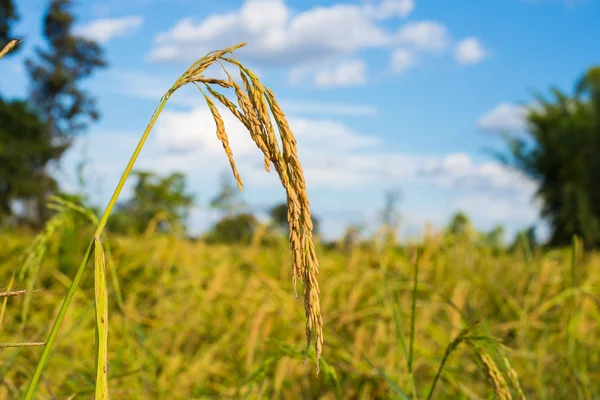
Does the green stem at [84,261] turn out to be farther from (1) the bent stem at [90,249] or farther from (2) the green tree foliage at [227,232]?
(2) the green tree foliage at [227,232]

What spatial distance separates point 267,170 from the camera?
0.53 metres

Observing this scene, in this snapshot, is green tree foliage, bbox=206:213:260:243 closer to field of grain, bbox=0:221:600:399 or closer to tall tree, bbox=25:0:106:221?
field of grain, bbox=0:221:600:399

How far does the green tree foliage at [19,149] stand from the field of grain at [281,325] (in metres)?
21.9

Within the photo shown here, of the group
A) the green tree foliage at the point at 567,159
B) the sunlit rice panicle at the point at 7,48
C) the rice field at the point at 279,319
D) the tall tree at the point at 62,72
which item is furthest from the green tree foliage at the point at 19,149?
the sunlit rice panicle at the point at 7,48

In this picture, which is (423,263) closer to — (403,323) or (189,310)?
(403,323)

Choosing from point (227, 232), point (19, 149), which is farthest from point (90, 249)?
point (19, 149)

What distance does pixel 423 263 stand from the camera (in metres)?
3.80

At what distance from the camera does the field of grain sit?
77.2 inches

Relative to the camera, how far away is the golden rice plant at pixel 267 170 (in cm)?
50

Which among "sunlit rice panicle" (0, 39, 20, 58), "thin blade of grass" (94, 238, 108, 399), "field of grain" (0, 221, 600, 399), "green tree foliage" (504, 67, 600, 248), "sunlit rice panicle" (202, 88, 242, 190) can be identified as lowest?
"field of grain" (0, 221, 600, 399)

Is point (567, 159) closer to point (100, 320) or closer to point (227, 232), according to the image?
point (227, 232)

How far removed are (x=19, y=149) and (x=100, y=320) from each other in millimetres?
26327

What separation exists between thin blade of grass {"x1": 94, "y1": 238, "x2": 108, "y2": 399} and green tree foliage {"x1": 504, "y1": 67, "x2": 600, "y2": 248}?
62.7ft

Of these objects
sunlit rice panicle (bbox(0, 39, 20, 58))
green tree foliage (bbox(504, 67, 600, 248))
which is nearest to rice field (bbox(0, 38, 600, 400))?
sunlit rice panicle (bbox(0, 39, 20, 58))
